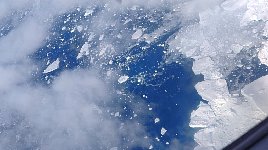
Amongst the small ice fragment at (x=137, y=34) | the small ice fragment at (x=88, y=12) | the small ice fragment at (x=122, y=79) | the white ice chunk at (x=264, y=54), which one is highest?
the small ice fragment at (x=88, y=12)

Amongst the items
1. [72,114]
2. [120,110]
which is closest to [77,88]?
[72,114]

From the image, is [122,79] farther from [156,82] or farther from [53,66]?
[53,66]

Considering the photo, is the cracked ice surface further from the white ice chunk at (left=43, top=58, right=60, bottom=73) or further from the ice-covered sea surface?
the white ice chunk at (left=43, top=58, right=60, bottom=73)

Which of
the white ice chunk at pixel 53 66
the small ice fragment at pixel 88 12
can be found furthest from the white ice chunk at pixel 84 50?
the small ice fragment at pixel 88 12

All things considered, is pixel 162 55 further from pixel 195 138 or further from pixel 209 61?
pixel 195 138

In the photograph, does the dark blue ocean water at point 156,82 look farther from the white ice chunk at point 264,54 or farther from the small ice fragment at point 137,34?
the white ice chunk at point 264,54

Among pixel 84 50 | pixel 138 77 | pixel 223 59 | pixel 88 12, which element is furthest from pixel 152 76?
pixel 88 12

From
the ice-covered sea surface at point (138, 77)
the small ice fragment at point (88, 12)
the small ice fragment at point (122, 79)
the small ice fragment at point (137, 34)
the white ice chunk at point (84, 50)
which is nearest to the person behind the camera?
the ice-covered sea surface at point (138, 77)

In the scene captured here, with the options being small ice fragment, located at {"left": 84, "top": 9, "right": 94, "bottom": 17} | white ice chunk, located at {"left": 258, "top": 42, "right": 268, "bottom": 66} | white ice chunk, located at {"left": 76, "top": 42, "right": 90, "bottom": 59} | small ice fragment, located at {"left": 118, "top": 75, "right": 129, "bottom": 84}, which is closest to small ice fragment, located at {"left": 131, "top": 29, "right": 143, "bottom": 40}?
small ice fragment, located at {"left": 118, "top": 75, "right": 129, "bottom": 84}
